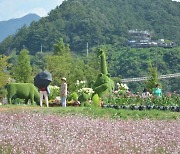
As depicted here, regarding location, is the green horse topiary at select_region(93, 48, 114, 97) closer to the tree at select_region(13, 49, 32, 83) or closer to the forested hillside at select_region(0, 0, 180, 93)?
the tree at select_region(13, 49, 32, 83)

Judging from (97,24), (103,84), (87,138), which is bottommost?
(87,138)

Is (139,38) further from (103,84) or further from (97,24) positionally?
(103,84)

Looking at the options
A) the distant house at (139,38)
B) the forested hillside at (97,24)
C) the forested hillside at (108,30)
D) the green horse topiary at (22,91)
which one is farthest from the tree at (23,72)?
the distant house at (139,38)

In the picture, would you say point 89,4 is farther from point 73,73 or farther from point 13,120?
point 13,120

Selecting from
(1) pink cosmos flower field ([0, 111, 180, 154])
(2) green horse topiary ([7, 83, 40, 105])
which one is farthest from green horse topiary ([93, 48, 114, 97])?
(1) pink cosmos flower field ([0, 111, 180, 154])

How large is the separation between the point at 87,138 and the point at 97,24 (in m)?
108

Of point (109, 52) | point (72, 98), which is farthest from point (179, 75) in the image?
point (72, 98)

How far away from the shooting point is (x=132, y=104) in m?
18.4

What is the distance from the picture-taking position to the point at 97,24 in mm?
114812

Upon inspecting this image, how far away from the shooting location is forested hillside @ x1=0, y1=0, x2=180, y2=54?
111625mm

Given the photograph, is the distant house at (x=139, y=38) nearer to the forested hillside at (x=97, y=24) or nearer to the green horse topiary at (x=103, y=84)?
the forested hillside at (x=97, y=24)

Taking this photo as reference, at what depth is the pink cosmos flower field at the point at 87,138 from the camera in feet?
21.4

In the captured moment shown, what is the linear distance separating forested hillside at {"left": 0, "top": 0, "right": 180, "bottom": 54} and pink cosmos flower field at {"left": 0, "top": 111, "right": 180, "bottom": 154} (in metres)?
101

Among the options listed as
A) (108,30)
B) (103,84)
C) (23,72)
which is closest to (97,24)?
(108,30)
